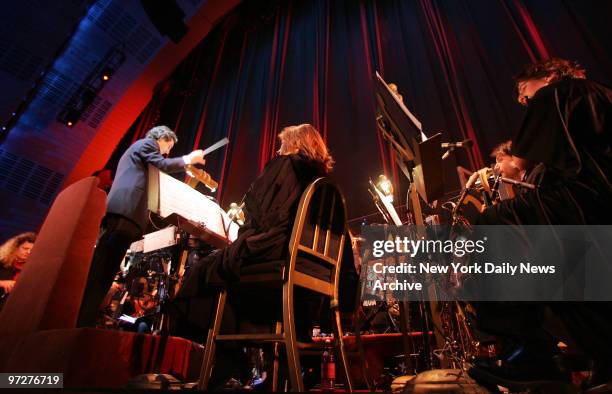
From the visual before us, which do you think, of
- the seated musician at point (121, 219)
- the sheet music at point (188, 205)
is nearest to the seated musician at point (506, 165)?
the sheet music at point (188, 205)

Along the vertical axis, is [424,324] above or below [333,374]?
above

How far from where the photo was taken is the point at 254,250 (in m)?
1.27

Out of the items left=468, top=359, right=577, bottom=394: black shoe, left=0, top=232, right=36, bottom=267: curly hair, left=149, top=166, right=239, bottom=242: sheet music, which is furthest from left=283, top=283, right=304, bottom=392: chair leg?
left=0, top=232, right=36, bottom=267: curly hair

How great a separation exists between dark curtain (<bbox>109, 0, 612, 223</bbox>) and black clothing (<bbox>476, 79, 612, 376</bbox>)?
9.02 ft

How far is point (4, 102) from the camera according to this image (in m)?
5.77

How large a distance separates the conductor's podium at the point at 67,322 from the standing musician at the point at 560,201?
1.44 metres

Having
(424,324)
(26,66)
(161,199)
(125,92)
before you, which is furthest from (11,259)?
(125,92)

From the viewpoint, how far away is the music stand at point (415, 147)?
161 centimetres

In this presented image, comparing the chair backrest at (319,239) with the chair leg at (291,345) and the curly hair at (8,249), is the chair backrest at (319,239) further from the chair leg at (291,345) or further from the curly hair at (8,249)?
the curly hair at (8,249)

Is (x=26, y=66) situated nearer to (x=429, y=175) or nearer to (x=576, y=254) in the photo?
(x=429, y=175)

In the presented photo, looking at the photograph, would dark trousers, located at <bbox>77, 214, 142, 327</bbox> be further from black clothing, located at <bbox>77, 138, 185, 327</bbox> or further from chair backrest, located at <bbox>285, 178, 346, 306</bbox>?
chair backrest, located at <bbox>285, 178, 346, 306</bbox>

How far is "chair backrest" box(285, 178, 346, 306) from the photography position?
128cm

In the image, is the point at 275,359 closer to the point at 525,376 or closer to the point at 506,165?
the point at 525,376

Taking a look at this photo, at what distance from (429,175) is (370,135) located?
3831 millimetres
